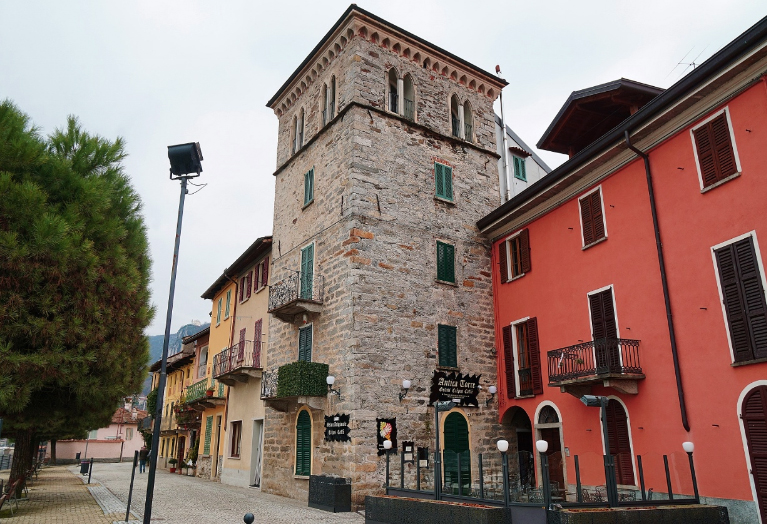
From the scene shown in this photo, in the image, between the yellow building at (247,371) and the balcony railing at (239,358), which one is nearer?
the yellow building at (247,371)

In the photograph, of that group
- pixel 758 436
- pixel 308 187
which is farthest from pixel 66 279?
pixel 758 436

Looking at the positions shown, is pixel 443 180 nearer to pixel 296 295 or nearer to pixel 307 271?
pixel 307 271

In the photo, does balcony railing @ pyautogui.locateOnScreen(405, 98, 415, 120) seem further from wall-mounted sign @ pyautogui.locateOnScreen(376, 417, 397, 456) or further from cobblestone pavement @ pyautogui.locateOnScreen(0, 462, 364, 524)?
cobblestone pavement @ pyautogui.locateOnScreen(0, 462, 364, 524)

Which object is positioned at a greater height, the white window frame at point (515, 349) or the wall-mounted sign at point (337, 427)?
the white window frame at point (515, 349)

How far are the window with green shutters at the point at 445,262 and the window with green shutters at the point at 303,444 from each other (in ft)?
19.1

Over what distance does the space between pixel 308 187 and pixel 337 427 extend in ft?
26.9

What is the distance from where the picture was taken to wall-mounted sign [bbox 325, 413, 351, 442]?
15156 millimetres

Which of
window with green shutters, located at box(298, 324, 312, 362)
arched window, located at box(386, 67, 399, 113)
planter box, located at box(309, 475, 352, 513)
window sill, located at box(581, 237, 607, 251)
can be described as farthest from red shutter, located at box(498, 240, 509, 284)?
planter box, located at box(309, 475, 352, 513)

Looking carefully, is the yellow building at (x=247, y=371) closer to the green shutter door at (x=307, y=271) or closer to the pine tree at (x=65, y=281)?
the green shutter door at (x=307, y=271)

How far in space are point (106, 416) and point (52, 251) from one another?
6070 mm

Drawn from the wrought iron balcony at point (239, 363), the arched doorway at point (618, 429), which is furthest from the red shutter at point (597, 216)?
the wrought iron balcony at point (239, 363)

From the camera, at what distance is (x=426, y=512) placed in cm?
1106

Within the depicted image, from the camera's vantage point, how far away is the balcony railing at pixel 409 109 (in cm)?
1928

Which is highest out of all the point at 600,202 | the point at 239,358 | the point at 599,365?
the point at 600,202
